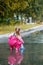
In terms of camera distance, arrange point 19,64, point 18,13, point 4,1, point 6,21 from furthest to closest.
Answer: point 18,13
point 6,21
point 4,1
point 19,64

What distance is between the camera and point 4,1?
45.5 metres

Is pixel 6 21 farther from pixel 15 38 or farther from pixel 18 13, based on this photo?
pixel 15 38

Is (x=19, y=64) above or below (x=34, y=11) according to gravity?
above

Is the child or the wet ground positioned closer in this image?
the wet ground

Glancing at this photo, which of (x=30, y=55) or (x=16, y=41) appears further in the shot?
→ (x=16, y=41)

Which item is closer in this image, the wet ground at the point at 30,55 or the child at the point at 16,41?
the wet ground at the point at 30,55

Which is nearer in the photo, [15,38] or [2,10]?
[15,38]

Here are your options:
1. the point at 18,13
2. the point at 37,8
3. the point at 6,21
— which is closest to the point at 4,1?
the point at 6,21

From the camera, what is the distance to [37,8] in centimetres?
7019

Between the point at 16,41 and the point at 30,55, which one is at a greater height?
the point at 30,55

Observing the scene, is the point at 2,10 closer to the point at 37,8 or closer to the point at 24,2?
the point at 24,2

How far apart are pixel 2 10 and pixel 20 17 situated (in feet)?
81.4

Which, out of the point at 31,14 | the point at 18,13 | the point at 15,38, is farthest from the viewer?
the point at 31,14

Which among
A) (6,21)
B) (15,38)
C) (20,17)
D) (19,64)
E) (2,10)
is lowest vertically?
(20,17)
